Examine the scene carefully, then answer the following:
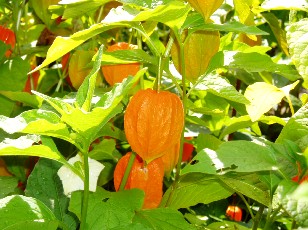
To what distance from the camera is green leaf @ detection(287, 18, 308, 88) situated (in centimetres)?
65

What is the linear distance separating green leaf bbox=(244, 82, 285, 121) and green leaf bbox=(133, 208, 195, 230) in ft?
0.53

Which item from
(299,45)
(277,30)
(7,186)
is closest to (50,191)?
(7,186)

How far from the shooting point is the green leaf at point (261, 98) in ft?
2.48

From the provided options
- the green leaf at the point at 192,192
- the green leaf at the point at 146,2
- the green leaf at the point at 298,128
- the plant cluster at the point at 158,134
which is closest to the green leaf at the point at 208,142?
the plant cluster at the point at 158,134

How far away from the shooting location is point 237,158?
2.15 ft

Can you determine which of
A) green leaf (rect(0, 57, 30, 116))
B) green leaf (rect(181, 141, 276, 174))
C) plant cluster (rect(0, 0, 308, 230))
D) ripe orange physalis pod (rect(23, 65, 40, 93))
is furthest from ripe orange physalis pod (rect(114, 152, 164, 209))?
ripe orange physalis pod (rect(23, 65, 40, 93))

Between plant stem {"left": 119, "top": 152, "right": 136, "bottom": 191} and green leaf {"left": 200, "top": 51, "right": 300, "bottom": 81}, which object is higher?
green leaf {"left": 200, "top": 51, "right": 300, "bottom": 81}

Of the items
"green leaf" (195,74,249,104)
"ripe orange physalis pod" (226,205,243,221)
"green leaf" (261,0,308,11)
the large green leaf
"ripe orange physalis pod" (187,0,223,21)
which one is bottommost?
"ripe orange physalis pod" (226,205,243,221)

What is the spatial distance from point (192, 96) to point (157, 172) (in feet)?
1.86

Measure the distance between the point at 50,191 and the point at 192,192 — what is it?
→ 22 cm

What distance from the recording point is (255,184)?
2.73ft

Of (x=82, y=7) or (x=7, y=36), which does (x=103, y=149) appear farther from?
(x=7, y=36)

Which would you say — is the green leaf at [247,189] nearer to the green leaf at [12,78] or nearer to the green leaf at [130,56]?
the green leaf at [130,56]

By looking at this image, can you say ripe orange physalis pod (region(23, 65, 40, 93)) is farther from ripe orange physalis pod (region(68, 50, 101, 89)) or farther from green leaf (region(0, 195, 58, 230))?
green leaf (region(0, 195, 58, 230))
